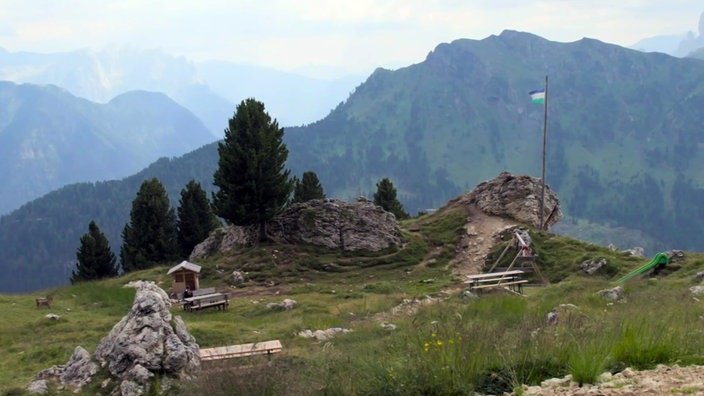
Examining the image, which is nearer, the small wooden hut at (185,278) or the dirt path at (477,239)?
the small wooden hut at (185,278)

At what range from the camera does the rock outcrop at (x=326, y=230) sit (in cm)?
4572

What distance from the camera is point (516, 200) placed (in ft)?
170

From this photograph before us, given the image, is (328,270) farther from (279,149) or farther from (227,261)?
(279,149)

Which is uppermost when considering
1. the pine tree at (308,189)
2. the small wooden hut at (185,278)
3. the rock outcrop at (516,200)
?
the pine tree at (308,189)

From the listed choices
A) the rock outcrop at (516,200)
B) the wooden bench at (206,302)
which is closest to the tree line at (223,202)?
the wooden bench at (206,302)

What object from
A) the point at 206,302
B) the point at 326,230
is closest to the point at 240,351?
the point at 206,302

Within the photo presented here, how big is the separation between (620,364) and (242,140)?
38848 millimetres

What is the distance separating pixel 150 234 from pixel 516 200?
41.2 m

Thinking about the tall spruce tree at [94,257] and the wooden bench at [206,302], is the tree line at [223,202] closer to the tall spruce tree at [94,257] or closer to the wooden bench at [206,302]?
the tall spruce tree at [94,257]

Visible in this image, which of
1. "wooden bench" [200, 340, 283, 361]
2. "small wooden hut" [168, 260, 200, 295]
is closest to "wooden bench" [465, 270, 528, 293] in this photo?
"wooden bench" [200, 340, 283, 361]

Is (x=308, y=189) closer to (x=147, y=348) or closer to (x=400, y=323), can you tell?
(x=400, y=323)

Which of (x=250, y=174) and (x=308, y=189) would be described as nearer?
(x=250, y=174)

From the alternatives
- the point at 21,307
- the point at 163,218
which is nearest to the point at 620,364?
the point at 21,307

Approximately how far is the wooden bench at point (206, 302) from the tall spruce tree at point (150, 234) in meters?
38.3
